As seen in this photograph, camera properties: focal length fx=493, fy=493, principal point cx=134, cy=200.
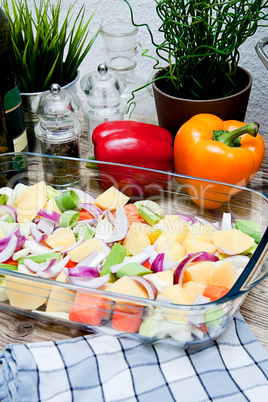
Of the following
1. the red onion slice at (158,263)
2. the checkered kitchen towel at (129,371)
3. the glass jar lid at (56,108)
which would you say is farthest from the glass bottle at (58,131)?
the checkered kitchen towel at (129,371)

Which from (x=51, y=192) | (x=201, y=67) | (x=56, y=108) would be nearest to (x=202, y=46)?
(x=201, y=67)

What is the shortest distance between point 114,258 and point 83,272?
0.07 m

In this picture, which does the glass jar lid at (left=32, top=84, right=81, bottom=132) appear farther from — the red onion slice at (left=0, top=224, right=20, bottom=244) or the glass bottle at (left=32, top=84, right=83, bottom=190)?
the red onion slice at (left=0, top=224, right=20, bottom=244)

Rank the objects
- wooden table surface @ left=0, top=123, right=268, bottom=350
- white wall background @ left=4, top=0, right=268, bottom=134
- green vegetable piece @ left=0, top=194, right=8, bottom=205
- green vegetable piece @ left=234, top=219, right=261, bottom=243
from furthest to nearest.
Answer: white wall background @ left=4, top=0, right=268, bottom=134 < green vegetable piece @ left=0, top=194, right=8, bottom=205 < green vegetable piece @ left=234, top=219, right=261, bottom=243 < wooden table surface @ left=0, top=123, right=268, bottom=350

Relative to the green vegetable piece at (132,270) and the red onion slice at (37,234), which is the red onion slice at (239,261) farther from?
the red onion slice at (37,234)

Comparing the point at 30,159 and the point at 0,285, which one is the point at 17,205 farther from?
the point at 0,285

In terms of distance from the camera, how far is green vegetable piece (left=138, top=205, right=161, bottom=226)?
37.7 inches

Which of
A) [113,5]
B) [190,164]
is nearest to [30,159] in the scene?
[190,164]

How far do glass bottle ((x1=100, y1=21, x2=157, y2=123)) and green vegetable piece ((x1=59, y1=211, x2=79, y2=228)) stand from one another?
40 cm

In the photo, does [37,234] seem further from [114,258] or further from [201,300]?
[201,300]

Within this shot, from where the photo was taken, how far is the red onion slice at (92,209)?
97cm

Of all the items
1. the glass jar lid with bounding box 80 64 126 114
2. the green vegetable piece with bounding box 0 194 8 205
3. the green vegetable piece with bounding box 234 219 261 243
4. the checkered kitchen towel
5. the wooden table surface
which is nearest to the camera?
the checkered kitchen towel

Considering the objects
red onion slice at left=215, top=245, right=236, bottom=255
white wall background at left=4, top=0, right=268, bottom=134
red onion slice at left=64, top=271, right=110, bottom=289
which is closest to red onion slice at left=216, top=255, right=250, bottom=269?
red onion slice at left=215, top=245, right=236, bottom=255

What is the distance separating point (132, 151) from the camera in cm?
A: 110
